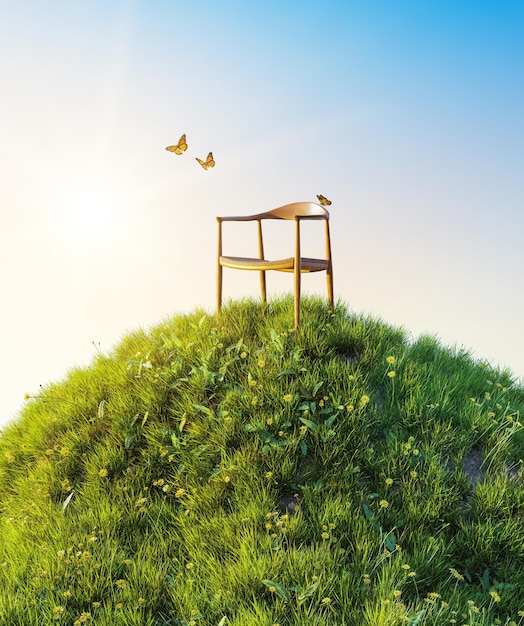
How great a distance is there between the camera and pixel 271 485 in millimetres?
3523

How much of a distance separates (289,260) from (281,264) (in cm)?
10

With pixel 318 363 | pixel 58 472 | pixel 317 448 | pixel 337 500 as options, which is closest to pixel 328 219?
pixel 318 363

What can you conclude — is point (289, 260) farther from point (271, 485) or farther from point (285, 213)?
point (271, 485)

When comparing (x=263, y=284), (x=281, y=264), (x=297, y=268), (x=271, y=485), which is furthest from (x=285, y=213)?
(x=271, y=485)

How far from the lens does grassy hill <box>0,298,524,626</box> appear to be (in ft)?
9.30

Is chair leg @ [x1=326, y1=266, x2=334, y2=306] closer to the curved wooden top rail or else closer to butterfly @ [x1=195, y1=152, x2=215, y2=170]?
the curved wooden top rail

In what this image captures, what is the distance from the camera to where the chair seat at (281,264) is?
15.7ft

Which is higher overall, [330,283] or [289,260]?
[289,260]

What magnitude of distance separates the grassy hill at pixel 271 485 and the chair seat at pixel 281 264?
421 mm

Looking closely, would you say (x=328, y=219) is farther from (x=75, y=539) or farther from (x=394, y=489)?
(x=75, y=539)

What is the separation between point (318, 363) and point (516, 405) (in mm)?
1769

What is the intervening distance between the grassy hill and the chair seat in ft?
1.38

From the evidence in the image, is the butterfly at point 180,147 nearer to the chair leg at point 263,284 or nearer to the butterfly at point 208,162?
the butterfly at point 208,162

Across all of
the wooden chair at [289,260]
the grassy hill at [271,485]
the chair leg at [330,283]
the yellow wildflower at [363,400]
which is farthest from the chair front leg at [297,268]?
the yellow wildflower at [363,400]
